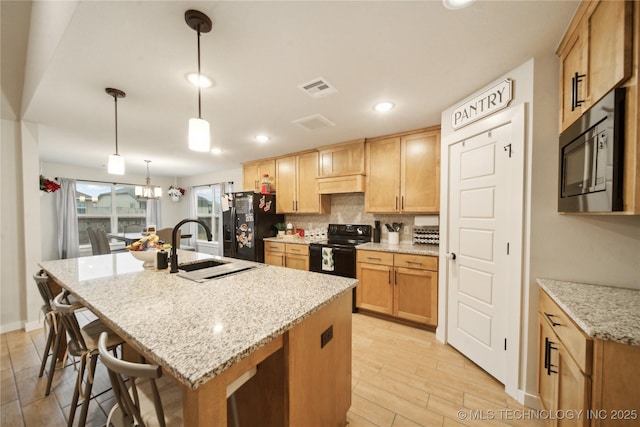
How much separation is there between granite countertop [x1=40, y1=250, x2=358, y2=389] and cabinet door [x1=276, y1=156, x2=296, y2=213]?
2341mm

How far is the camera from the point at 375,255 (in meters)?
2.90

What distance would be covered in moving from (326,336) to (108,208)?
6.80m

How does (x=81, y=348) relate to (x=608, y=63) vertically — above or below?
below

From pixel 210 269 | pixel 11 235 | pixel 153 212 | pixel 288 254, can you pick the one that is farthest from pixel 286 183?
pixel 153 212

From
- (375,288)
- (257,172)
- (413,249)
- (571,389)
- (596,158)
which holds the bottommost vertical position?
(375,288)

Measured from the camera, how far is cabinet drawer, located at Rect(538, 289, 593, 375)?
948mm

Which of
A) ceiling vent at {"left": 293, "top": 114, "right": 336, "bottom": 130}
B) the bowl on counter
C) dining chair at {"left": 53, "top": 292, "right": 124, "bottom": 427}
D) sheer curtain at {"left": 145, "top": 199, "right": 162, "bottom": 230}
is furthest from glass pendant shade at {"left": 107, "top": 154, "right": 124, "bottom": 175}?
sheer curtain at {"left": 145, "top": 199, "right": 162, "bottom": 230}

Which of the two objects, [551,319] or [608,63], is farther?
[551,319]

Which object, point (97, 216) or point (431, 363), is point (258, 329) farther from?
point (97, 216)

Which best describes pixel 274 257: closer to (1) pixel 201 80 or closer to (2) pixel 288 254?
(2) pixel 288 254

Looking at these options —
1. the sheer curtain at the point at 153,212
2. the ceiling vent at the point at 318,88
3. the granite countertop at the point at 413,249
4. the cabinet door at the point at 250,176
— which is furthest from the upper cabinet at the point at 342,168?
the sheer curtain at the point at 153,212

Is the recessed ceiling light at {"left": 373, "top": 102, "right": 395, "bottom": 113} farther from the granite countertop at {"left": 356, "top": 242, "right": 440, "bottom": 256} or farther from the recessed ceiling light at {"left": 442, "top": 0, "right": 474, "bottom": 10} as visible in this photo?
the granite countertop at {"left": 356, "top": 242, "right": 440, "bottom": 256}

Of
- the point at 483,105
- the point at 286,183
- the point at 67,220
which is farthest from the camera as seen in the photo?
the point at 67,220

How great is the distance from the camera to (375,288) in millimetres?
2912
